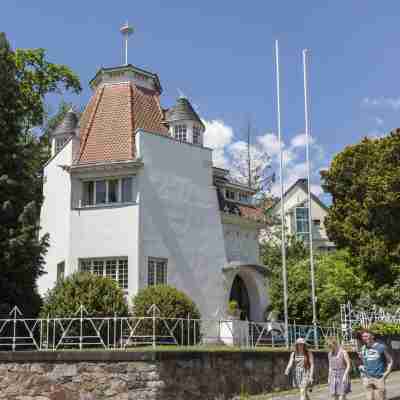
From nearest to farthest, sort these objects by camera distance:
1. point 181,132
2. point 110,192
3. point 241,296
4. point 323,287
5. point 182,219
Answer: point 110,192 → point 182,219 → point 181,132 → point 241,296 → point 323,287

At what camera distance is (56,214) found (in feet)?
86.6

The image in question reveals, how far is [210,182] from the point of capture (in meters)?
27.4

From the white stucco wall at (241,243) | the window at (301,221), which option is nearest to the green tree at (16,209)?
the white stucco wall at (241,243)

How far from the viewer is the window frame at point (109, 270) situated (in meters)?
24.2

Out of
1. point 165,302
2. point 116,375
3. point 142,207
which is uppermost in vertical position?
point 142,207

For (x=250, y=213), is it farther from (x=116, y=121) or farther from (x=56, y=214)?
(x=56, y=214)

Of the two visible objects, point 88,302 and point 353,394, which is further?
point 88,302

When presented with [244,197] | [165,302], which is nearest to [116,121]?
[244,197]

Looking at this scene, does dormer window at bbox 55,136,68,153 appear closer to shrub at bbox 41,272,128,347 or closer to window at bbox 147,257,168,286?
window at bbox 147,257,168,286

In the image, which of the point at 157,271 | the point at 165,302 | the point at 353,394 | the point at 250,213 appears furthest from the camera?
the point at 250,213

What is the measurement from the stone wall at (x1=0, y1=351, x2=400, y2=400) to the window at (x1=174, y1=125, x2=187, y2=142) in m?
14.5

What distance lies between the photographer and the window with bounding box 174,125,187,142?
27.7 meters

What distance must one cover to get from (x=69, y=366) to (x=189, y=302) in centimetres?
884

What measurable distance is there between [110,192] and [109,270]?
3237 millimetres
